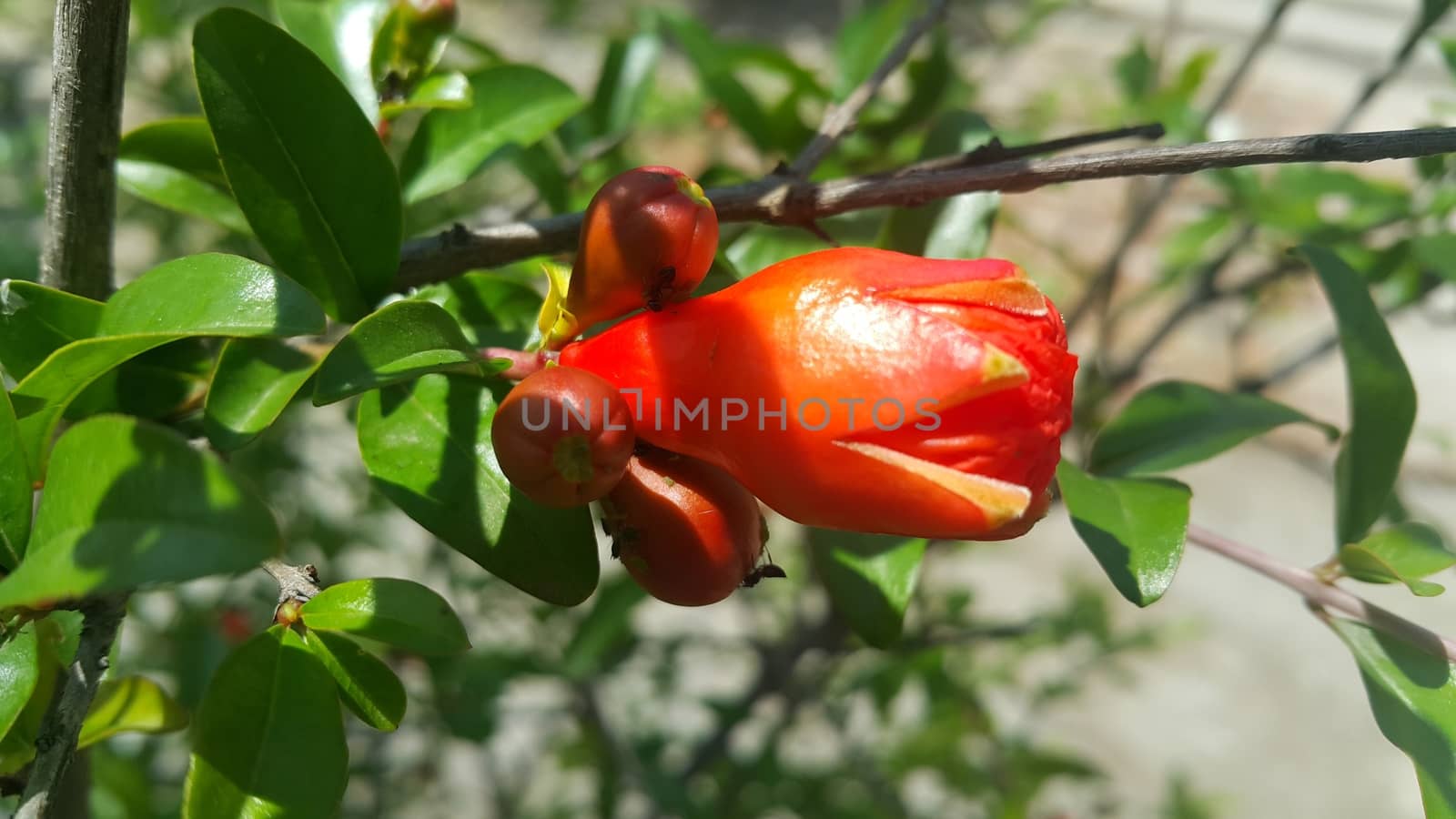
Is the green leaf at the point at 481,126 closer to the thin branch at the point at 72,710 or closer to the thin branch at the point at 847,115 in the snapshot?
the thin branch at the point at 847,115

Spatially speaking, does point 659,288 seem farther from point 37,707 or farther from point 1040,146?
point 37,707

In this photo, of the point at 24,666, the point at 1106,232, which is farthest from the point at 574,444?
the point at 1106,232

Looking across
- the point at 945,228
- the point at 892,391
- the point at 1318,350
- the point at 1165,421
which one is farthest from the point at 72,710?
the point at 1318,350

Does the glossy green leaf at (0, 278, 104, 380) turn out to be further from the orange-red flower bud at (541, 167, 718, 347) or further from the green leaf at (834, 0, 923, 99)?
the green leaf at (834, 0, 923, 99)

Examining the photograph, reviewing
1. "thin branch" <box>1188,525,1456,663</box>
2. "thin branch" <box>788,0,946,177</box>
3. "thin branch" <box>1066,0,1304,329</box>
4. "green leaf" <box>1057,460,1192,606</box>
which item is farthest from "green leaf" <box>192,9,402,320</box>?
"thin branch" <box>1066,0,1304,329</box>

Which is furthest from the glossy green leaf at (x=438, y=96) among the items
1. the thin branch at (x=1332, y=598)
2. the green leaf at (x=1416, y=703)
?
the green leaf at (x=1416, y=703)

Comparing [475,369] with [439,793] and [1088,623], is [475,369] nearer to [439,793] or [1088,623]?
[1088,623]
